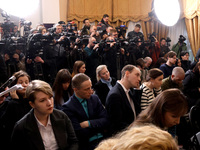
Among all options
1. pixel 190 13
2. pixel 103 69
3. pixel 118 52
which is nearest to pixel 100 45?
pixel 118 52

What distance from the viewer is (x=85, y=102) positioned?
2775 millimetres

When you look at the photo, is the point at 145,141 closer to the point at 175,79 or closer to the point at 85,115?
the point at 85,115

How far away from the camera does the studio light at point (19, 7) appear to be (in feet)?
25.6

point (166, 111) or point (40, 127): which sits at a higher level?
point (166, 111)

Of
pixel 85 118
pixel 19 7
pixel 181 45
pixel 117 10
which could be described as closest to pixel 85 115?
pixel 85 118

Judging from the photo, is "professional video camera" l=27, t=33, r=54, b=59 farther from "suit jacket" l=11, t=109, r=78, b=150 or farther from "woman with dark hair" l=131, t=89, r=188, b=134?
"woman with dark hair" l=131, t=89, r=188, b=134

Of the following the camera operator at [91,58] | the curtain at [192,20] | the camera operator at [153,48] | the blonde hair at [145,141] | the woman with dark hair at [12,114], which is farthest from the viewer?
the curtain at [192,20]

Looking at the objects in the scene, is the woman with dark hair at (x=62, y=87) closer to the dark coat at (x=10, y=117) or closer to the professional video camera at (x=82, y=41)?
the dark coat at (x=10, y=117)

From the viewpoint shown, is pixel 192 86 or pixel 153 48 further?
pixel 153 48

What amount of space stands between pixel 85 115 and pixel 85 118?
0.03 metres

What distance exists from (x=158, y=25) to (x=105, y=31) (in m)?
4.69

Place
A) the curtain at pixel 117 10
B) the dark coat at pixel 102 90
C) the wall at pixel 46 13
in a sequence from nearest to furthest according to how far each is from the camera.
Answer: the dark coat at pixel 102 90
the wall at pixel 46 13
the curtain at pixel 117 10

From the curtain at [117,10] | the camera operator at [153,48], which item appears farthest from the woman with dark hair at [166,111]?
the curtain at [117,10]

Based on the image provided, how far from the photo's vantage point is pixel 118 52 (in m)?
5.18
